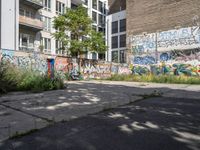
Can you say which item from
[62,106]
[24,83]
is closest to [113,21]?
[24,83]

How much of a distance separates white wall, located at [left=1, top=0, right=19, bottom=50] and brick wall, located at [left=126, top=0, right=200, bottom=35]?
1823cm

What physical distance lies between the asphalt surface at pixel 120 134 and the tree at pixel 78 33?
1716 cm

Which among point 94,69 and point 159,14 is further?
point 159,14

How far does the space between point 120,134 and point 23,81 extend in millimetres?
8552

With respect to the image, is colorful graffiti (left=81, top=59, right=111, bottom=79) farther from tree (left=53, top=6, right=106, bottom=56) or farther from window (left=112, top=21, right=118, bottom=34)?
window (left=112, top=21, right=118, bottom=34)

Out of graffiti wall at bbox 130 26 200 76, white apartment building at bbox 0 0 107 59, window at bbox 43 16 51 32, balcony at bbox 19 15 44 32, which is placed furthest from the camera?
window at bbox 43 16 51 32

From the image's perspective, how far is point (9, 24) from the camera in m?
25.5

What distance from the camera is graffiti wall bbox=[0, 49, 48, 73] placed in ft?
52.5

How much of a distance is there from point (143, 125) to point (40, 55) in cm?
1526

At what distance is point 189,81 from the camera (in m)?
20.0

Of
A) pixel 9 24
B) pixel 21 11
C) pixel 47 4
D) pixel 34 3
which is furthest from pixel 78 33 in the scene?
pixel 47 4

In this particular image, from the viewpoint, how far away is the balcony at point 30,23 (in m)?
26.9

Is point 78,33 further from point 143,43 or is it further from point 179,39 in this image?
point 179,39

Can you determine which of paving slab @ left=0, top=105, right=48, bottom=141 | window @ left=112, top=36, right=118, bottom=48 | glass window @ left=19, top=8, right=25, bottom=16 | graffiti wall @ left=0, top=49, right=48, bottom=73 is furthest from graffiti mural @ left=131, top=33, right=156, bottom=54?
paving slab @ left=0, top=105, right=48, bottom=141
